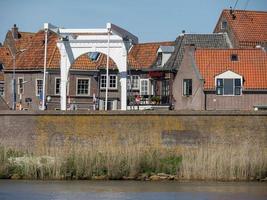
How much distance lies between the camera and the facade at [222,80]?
4788 centimetres

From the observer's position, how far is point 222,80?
48.4 meters

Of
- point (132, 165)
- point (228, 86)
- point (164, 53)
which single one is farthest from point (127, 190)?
point (164, 53)

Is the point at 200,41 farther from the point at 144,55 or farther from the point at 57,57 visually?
the point at 57,57

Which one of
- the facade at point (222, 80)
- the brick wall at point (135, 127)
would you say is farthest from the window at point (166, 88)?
the brick wall at point (135, 127)

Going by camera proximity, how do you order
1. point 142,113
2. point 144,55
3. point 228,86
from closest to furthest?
1. point 142,113
2. point 228,86
3. point 144,55

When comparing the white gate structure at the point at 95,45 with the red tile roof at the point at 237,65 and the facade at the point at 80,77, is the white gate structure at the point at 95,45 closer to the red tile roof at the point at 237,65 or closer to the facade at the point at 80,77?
the red tile roof at the point at 237,65

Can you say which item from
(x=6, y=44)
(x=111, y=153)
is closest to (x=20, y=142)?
(x=111, y=153)

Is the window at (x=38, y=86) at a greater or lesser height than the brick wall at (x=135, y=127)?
greater

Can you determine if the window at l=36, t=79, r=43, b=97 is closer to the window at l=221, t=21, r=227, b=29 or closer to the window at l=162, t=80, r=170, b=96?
the window at l=162, t=80, r=170, b=96

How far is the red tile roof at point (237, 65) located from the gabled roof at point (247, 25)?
8.19 metres

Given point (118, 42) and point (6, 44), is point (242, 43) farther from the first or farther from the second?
point (6, 44)

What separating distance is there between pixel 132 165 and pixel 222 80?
15761mm

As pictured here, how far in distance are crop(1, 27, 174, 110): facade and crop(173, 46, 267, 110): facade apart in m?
6.78

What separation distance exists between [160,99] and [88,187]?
2102cm
